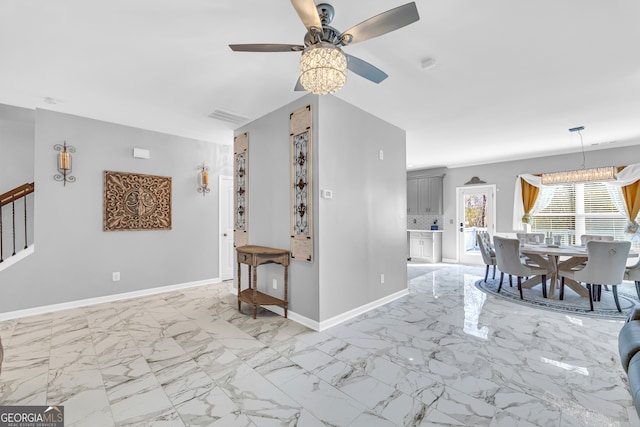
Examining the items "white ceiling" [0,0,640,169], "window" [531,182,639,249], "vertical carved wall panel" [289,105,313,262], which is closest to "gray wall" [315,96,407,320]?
"vertical carved wall panel" [289,105,313,262]

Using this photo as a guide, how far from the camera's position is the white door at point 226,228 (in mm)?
5312

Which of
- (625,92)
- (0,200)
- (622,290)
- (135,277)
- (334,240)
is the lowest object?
(622,290)

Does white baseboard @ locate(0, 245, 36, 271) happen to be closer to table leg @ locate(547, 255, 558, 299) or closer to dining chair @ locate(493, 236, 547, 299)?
dining chair @ locate(493, 236, 547, 299)

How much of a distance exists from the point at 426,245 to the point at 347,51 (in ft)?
20.9

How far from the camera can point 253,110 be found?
374 cm

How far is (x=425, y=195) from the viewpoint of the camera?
26.6 ft

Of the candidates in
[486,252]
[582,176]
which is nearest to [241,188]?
[486,252]

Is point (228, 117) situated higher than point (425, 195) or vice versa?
point (228, 117)

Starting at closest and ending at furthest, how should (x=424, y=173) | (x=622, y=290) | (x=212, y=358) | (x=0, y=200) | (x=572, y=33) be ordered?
(x=572, y=33)
(x=212, y=358)
(x=0, y=200)
(x=622, y=290)
(x=424, y=173)

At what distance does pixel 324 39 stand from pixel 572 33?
198 centimetres

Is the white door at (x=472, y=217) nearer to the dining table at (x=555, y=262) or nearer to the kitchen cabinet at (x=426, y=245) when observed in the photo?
the kitchen cabinet at (x=426, y=245)

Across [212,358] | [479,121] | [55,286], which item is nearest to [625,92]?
[479,121]

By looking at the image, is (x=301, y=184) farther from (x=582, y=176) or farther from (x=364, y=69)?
(x=582, y=176)

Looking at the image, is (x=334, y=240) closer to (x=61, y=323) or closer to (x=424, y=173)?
(x=61, y=323)
